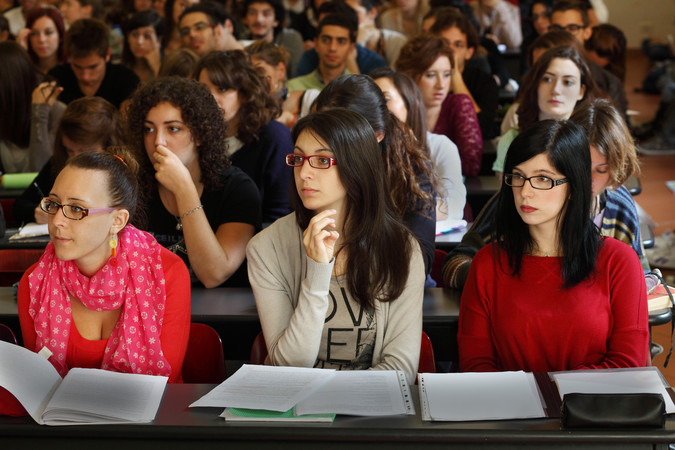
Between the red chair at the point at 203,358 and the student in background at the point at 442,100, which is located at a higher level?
the student in background at the point at 442,100

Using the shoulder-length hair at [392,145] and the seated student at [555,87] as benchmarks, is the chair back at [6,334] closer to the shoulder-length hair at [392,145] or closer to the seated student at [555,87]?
the shoulder-length hair at [392,145]

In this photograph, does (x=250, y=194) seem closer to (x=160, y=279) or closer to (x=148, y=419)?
(x=160, y=279)

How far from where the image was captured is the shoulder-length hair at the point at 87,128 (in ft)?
10.9

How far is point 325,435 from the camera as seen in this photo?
1.63 meters

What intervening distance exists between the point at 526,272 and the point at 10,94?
3.54m

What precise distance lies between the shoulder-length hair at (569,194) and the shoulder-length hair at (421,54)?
2173 millimetres

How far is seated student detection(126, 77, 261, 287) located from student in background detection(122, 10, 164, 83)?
11.3 ft

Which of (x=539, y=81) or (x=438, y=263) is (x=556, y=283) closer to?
(x=438, y=263)

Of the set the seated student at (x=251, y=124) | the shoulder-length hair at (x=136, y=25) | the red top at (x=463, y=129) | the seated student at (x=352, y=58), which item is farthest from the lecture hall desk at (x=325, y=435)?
the shoulder-length hair at (x=136, y=25)

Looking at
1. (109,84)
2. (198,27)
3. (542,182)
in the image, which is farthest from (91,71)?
(542,182)

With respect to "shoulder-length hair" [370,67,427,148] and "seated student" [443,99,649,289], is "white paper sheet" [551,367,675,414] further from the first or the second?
"shoulder-length hair" [370,67,427,148]

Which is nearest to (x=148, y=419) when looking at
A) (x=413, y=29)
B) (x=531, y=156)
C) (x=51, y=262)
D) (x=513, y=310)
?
(x=51, y=262)

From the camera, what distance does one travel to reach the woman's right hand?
1.91m

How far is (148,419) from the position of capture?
1.68 meters
